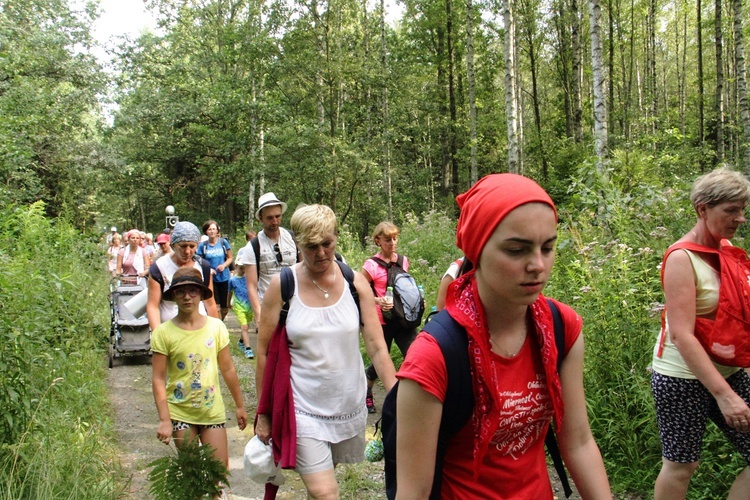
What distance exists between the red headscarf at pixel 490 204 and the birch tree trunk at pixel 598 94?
809 cm

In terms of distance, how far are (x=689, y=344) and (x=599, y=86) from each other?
30.4ft

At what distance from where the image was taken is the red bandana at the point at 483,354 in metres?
1.62

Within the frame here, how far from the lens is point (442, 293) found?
414 cm

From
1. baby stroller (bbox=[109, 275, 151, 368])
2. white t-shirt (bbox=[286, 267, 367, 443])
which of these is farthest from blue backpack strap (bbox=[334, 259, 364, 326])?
baby stroller (bbox=[109, 275, 151, 368])

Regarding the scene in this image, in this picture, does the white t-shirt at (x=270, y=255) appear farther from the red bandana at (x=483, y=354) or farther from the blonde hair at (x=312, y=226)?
the red bandana at (x=483, y=354)

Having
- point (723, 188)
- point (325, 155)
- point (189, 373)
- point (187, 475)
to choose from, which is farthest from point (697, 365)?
point (325, 155)

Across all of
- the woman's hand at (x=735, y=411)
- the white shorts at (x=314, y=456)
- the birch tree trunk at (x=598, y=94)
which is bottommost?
the white shorts at (x=314, y=456)

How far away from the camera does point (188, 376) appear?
13.7ft

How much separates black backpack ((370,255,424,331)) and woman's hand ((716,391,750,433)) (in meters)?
3.48

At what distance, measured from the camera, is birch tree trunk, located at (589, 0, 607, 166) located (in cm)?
1019

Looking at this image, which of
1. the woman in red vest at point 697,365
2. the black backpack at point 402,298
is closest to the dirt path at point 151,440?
the black backpack at point 402,298

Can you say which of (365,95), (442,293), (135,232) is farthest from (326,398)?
(365,95)

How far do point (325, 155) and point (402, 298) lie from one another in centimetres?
1351

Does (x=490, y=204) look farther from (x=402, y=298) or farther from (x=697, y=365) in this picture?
(x=402, y=298)
